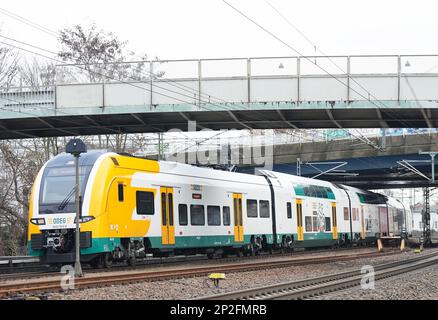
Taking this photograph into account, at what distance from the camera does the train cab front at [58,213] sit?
62.0 ft

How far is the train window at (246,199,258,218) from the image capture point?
27719mm

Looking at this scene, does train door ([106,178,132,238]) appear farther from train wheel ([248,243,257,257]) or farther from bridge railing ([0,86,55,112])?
train wheel ([248,243,257,257])

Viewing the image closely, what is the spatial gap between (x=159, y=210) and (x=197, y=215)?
271cm

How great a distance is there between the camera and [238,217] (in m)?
27.0

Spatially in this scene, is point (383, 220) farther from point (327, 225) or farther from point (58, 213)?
point (58, 213)

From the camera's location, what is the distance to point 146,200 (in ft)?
68.5

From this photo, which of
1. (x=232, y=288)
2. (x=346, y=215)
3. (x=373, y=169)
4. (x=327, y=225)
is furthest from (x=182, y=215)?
(x=373, y=169)

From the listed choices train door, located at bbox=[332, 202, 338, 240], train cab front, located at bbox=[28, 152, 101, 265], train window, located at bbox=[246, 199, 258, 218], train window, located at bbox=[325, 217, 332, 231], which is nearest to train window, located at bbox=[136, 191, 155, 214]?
train cab front, located at bbox=[28, 152, 101, 265]

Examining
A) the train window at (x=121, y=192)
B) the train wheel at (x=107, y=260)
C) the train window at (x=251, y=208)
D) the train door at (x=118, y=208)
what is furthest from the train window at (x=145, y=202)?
the train window at (x=251, y=208)

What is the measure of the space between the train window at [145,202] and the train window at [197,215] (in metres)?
2.67

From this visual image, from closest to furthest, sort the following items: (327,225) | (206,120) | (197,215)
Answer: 1. (197,215)
2. (206,120)
3. (327,225)
